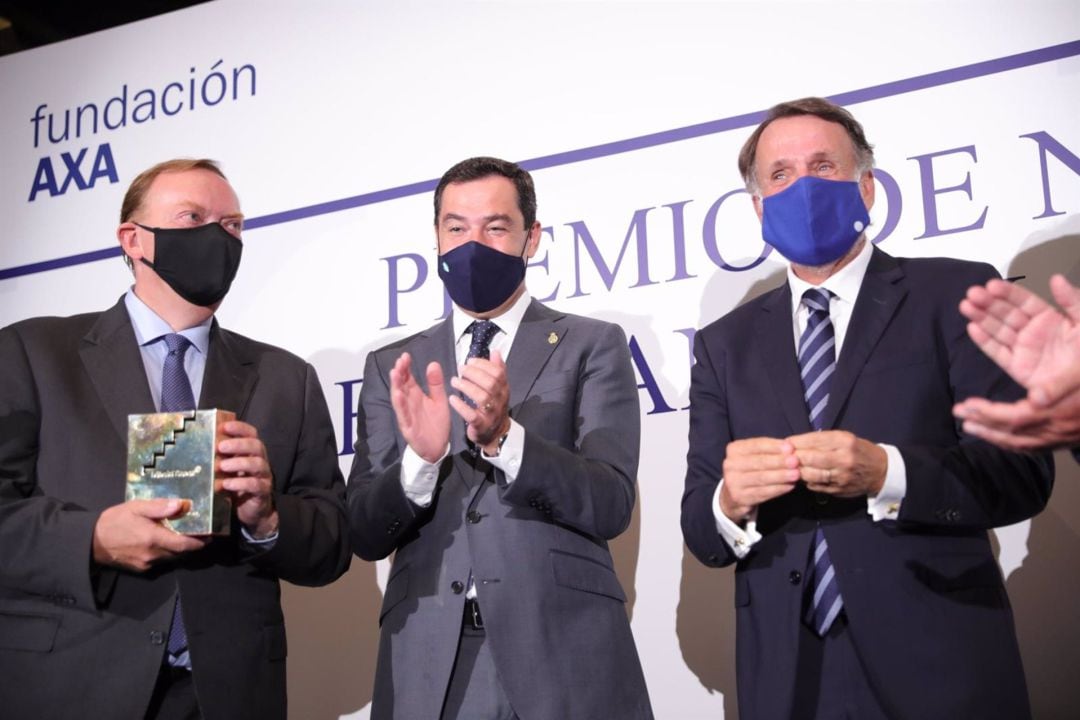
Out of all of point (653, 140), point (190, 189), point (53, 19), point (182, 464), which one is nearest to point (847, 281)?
point (653, 140)

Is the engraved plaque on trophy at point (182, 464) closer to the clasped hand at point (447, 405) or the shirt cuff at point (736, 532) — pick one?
the clasped hand at point (447, 405)

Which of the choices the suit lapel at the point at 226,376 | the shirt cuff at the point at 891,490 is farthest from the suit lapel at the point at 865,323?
the suit lapel at the point at 226,376

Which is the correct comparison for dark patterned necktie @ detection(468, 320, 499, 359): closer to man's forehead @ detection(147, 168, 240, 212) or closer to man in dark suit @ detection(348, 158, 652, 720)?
man in dark suit @ detection(348, 158, 652, 720)

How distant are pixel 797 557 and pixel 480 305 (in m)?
0.89

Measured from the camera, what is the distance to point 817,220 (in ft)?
7.67

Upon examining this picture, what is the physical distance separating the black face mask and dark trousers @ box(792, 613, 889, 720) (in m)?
1.49

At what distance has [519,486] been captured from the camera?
224 cm

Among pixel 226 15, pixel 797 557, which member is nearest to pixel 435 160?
pixel 226 15

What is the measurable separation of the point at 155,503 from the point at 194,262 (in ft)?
2.23

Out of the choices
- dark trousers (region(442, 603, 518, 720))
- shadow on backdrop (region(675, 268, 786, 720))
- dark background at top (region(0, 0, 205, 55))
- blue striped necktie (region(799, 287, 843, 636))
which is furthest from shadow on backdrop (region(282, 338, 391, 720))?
dark background at top (region(0, 0, 205, 55))

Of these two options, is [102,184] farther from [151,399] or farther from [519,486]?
[519,486]

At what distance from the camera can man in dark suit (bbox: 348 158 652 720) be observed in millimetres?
2250

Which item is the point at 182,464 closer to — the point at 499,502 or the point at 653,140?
the point at 499,502

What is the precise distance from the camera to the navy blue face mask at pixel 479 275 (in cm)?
253
